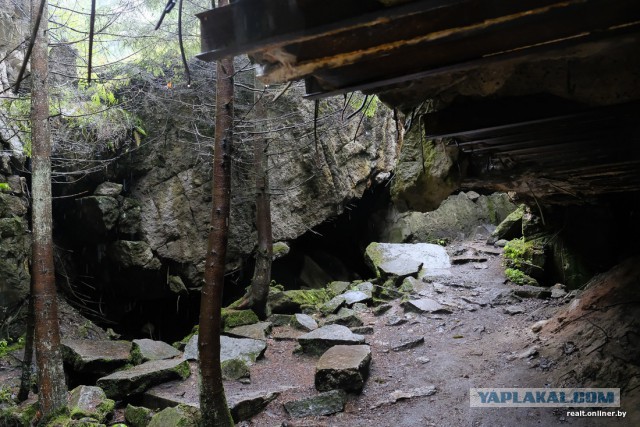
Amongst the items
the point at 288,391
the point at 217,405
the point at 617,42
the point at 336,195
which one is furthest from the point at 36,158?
the point at 336,195

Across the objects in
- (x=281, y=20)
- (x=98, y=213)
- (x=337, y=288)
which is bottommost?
(x=337, y=288)

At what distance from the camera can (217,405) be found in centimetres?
526

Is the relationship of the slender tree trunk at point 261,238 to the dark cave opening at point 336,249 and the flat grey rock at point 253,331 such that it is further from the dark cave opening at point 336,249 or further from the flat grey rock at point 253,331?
the dark cave opening at point 336,249

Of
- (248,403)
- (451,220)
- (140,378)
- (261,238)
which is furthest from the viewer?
(451,220)

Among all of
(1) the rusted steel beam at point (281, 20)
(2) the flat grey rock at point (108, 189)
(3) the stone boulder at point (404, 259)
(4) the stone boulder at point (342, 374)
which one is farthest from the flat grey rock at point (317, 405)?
(2) the flat grey rock at point (108, 189)

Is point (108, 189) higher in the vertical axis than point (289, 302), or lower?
higher

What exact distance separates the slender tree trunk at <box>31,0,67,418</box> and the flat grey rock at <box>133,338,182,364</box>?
6.36ft

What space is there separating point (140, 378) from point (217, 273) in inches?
109

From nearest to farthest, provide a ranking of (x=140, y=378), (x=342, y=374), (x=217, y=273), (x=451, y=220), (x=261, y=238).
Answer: (x=217, y=273) → (x=342, y=374) → (x=140, y=378) → (x=261, y=238) → (x=451, y=220)

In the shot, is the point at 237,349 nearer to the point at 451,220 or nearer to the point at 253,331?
the point at 253,331

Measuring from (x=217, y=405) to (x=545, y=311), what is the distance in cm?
627

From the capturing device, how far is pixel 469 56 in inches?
87.7

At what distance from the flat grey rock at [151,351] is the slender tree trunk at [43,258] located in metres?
1.94

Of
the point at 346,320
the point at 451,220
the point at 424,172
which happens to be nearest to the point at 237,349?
the point at 346,320
